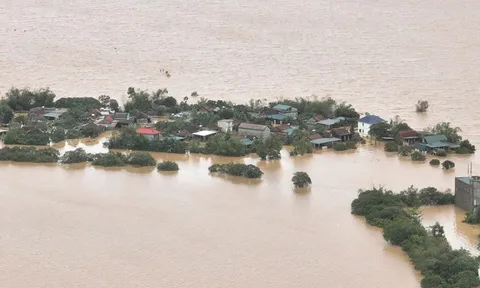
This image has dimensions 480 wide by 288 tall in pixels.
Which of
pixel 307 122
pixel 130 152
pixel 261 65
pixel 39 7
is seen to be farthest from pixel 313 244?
pixel 39 7

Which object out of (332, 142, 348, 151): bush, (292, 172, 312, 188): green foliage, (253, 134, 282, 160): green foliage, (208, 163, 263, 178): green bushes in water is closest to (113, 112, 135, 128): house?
(253, 134, 282, 160): green foliage

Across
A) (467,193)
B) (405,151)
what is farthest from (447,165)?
(467,193)

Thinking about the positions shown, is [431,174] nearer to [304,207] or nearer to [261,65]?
[304,207]

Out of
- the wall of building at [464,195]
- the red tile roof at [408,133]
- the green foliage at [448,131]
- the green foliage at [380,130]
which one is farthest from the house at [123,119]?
the wall of building at [464,195]

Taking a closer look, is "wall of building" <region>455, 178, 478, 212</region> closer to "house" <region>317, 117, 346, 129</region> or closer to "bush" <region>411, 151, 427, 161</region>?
"bush" <region>411, 151, 427, 161</region>

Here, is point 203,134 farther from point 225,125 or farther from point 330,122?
point 330,122

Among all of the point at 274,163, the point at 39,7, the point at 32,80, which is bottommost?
the point at 274,163

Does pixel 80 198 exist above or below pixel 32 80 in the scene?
below
